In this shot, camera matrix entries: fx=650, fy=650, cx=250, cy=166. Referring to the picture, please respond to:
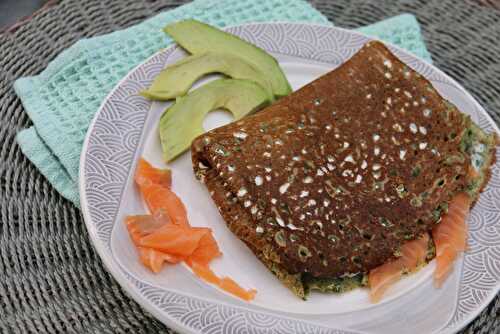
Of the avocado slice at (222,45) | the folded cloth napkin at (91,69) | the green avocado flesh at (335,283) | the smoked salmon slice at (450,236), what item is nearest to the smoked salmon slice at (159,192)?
the folded cloth napkin at (91,69)

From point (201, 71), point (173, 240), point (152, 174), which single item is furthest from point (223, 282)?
point (201, 71)

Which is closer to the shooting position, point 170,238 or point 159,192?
point 170,238

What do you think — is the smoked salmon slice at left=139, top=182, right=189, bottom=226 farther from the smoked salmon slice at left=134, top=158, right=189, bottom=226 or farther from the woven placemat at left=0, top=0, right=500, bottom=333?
the woven placemat at left=0, top=0, right=500, bottom=333

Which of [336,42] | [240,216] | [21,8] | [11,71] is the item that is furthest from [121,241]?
[21,8]

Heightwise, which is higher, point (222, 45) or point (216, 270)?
point (222, 45)

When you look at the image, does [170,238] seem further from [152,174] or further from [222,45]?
[222,45]

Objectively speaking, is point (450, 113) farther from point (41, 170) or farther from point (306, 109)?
point (41, 170)
